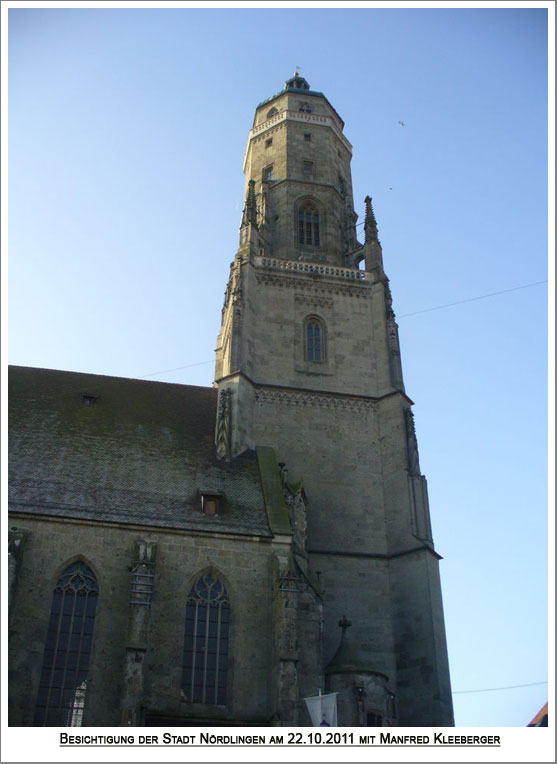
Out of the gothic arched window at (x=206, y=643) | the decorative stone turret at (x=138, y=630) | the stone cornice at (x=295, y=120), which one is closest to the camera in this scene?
the decorative stone turret at (x=138, y=630)

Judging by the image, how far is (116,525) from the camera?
65.3 feet

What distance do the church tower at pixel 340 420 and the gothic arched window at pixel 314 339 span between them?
40 mm

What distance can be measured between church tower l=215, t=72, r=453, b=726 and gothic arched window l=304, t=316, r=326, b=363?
0.13ft

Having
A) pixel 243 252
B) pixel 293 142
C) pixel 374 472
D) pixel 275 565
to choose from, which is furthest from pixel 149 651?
pixel 293 142

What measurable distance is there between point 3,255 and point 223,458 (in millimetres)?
12328

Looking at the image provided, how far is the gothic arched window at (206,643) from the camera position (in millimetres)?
18578

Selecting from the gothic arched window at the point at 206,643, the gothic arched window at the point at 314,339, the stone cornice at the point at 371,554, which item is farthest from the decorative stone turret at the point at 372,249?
the gothic arched window at the point at 206,643

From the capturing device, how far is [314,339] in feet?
92.7

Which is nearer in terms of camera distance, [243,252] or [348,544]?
[348,544]

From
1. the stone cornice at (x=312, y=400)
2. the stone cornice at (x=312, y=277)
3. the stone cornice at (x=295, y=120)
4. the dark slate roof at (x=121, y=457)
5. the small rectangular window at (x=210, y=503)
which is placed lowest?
the small rectangular window at (x=210, y=503)

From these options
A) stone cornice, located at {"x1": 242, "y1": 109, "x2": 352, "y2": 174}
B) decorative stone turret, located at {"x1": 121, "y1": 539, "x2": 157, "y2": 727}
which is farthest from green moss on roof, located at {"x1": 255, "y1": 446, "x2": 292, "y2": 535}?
stone cornice, located at {"x1": 242, "y1": 109, "x2": 352, "y2": 174}

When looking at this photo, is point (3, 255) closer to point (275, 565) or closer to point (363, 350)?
point (275, 565)

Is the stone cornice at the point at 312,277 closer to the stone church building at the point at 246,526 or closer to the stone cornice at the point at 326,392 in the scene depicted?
the stone church building at the point at 246,526

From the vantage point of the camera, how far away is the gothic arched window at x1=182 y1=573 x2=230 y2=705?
18.6 m
